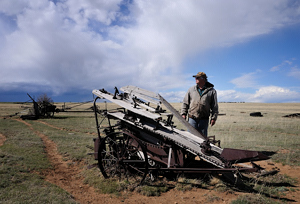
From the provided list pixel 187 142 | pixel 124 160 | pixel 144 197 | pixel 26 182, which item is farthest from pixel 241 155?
pixel 26 182

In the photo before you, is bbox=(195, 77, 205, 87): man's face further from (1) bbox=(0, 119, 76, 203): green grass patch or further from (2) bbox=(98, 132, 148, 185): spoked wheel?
(1) bbox=(0, 119, 76, 203): green grass patch

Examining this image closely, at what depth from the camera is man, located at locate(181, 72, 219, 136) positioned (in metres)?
5.47

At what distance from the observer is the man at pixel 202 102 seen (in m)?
5.47

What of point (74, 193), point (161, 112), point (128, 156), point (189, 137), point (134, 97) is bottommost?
point (74, 193)

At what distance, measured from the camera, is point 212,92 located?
555 cm

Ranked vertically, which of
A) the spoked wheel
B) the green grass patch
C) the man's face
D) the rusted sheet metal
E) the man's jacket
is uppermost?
the man's face

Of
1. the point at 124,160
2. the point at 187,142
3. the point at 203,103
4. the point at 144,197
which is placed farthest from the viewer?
the point at 203,103

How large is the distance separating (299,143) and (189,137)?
7.66 m

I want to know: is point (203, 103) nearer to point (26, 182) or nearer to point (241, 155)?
point (241, 155)

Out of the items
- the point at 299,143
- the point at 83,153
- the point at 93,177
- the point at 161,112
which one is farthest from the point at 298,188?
the point at 83,153

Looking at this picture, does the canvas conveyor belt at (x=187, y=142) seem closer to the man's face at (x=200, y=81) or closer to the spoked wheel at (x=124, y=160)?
the spoked wheel at (x=124, y=160)

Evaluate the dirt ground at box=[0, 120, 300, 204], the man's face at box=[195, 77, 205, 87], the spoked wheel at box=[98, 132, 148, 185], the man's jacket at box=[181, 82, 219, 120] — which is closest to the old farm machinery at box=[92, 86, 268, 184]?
the spoked wheel at box=[98, 132, 148, 185]

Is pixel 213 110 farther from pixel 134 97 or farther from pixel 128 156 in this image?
pixel 128 156

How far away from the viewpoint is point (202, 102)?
5438 millimetres
